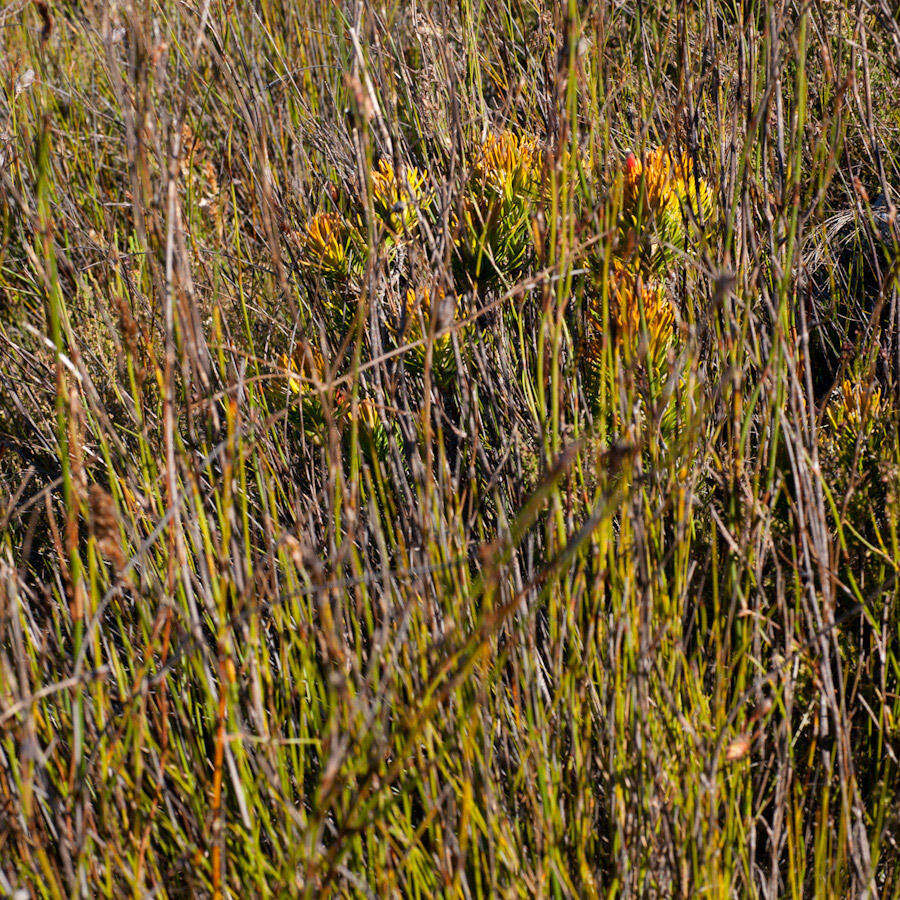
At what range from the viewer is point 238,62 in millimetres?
1944

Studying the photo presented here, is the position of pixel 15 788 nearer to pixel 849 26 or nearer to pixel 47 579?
pixel 47 579

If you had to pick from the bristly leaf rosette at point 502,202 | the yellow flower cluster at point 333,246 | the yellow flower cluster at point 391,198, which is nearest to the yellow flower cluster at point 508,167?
the bristly leaf rosette at point 502,202

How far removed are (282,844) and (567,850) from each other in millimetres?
330

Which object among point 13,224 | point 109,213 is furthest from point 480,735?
point 13,224

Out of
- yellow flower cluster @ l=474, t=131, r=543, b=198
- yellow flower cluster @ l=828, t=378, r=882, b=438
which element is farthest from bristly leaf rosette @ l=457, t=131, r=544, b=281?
yellow flower cluster @ l=828, t=378, r=882, b=438

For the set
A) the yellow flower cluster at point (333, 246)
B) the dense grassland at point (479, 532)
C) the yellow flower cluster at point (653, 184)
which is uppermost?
the yellow flower cluster at point (653, 184)

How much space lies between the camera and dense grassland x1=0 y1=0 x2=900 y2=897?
0.81 m

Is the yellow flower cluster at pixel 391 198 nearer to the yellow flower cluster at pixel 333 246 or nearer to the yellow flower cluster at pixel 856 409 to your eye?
the yellow flower cluster at pixel 333 246

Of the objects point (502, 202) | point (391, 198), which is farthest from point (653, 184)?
point (391, 198)

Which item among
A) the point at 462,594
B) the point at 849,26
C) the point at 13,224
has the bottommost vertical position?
the point at 462,594

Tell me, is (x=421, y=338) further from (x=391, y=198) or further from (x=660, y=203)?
(x=660, y=203)

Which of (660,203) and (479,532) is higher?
(660,203)

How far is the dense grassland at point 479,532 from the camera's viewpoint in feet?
2.67

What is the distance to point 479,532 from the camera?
1.26 meters
